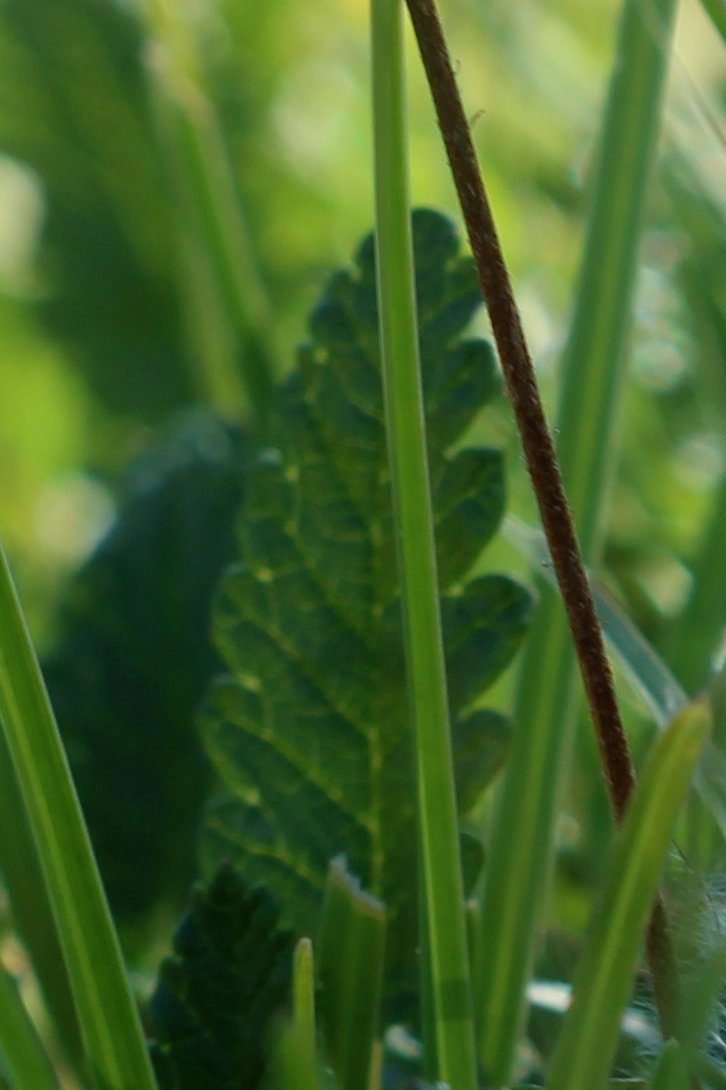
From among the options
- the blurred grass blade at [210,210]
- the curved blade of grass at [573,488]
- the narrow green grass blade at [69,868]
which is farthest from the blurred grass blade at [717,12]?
the blurred grass blade at [210,210]

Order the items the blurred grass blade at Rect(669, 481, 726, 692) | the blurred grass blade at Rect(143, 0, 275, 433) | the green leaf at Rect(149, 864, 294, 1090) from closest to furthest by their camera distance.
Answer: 1. the green leaf at Rect(149, 864, 294, 1090)
2. the blurred grass blade at Rect(669, 481, 726, 692)
3. the blurred grass blade at Rect(143, 0, 275, 433)

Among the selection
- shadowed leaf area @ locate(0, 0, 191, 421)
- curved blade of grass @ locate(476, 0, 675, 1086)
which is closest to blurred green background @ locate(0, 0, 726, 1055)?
shadowed leaf area @ locate(0, 0, 191, 421)

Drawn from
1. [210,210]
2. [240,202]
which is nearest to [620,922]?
[210,210]

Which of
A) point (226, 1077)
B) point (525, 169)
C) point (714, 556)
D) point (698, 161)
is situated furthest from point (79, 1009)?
point (525, 169)

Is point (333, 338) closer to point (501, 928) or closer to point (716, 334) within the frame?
point (501, 928)

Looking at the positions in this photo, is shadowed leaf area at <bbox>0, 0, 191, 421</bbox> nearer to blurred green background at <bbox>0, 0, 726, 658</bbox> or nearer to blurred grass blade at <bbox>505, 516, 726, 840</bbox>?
blurred green background at <bbox>0, 0, 726, 658</bbox>

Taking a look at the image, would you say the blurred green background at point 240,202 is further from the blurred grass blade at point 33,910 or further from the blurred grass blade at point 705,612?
the blurred grass blade at point 33,910

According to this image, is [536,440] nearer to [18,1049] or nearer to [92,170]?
[18,1049]
